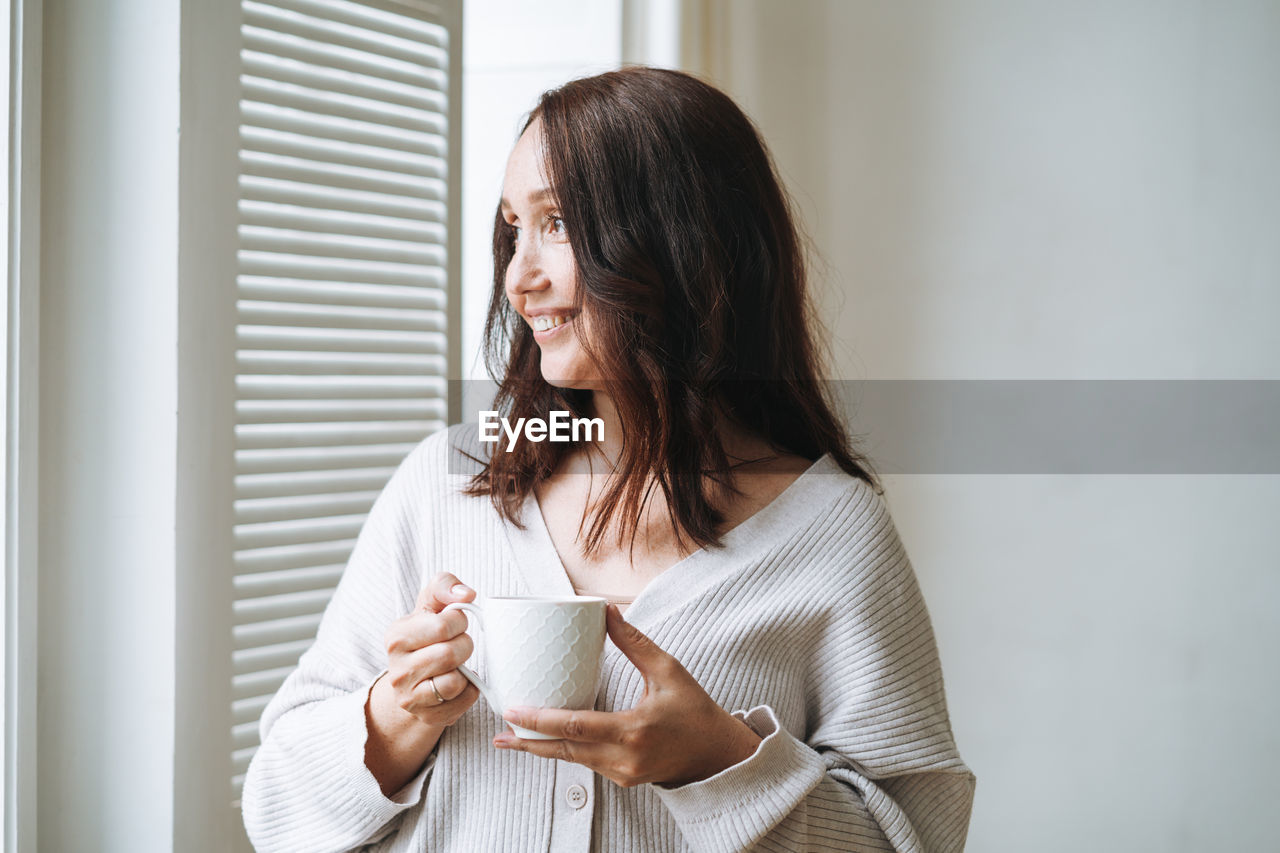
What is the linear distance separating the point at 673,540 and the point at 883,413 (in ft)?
2.97

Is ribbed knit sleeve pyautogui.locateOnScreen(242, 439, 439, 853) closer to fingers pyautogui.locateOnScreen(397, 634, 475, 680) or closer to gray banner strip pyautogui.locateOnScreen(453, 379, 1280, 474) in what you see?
fingers pyautogui.locateOnScreen(397, 634, 475, 680)

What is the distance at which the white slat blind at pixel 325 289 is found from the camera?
1.09 meters

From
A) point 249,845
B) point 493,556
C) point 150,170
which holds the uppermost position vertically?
point 150,170

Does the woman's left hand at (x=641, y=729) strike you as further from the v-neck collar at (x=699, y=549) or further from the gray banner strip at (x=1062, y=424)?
the gray banner strip at (x=1062, y=424)

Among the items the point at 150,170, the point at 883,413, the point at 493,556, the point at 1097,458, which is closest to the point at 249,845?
the point at 493,556

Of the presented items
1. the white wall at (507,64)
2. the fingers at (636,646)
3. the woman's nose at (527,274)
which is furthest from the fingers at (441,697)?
the white wall at (507,64)

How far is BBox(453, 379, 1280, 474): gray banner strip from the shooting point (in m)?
1.48

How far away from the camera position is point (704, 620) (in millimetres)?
819

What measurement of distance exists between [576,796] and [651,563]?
7.8 inches

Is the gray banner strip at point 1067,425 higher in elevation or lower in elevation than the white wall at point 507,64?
lower

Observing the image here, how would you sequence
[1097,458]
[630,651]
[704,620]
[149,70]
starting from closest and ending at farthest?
[630,651], [704,620], [149,70], [1097,458]

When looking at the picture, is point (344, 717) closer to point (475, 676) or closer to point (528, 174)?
point (475, 676)

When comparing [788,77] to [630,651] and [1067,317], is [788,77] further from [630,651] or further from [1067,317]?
[630,651]

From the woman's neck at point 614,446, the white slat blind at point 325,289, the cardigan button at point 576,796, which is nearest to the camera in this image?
the cardigan button at point 576,796
